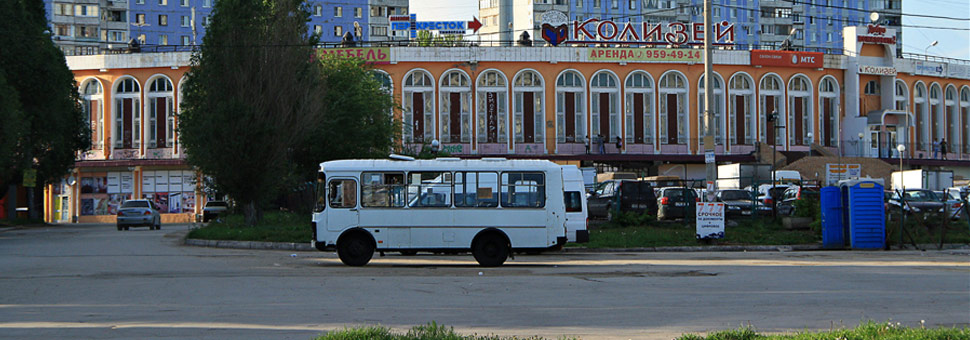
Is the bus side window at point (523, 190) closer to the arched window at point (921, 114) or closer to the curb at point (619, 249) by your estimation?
the curb at point (619, 249)

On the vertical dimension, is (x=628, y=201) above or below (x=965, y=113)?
below

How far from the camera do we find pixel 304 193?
48.9m

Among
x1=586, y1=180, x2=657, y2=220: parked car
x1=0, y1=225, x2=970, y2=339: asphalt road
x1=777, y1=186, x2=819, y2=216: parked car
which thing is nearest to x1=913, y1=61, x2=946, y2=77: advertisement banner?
x1=777, y1=186, x2=819, y2=216: parked car

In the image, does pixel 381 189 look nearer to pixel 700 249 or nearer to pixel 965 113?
pixel 700 249

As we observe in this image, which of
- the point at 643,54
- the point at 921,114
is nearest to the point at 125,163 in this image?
the point at 643,54

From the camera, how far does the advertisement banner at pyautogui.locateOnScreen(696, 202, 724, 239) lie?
94.4 ft

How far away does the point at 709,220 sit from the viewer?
28750 mm

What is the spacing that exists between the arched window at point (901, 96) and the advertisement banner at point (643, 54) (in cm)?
1805

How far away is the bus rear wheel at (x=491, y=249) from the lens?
69.3ft

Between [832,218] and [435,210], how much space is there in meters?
12.8

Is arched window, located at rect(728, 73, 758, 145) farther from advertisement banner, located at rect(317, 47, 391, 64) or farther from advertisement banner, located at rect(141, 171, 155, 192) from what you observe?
advertisement banner, located at rect(141, 171, 155, 192)

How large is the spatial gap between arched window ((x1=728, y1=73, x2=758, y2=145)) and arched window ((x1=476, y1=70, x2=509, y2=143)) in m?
16.6

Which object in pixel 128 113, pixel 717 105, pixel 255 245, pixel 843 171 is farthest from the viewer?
pixel 717 105

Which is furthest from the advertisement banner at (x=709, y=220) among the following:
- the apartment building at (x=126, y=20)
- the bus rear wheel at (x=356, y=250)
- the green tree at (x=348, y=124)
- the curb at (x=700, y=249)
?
the apartment building at (x=126, y=20)
